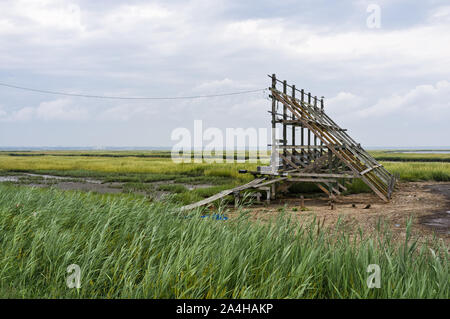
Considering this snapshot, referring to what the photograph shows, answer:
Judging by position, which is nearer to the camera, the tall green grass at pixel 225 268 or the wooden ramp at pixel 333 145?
the tall green grass at pixel 225 268

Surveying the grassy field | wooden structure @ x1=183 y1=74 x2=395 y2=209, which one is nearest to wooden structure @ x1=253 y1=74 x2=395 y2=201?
wooden structure @ x1=183 y1=74 x2=395 y2=209

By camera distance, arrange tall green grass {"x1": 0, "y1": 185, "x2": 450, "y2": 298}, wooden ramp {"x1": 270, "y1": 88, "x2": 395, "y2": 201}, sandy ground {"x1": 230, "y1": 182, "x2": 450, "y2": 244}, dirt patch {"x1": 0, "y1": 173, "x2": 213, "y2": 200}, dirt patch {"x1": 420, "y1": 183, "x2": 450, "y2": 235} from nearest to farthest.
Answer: tall green grass {"x1": 0, "y1": 185, "x2": 450, "y2": 298} < sandy ground {"x1": 230, "y1": 182, "x2": 450, "y2": 244} < dirt patch {"x1": 420, "y1": 183, "x2": 450, "y2": 235} < wooden ramp {"x1": 270, "y1": 88, "x2": 395, "y2": 201} < dirt patch {"x1": 0, "y1": 173, "x2": 213, "y2": 200}

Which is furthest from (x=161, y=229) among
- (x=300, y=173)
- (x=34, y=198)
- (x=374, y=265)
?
(x=300, y=173)

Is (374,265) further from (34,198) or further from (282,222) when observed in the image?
(34,198)

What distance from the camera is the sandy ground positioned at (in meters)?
9.62

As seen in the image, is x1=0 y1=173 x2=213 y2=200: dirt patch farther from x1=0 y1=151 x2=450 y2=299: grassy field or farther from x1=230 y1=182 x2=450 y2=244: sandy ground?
x1=0 y1=151 x2=450 y2=299: grassy field

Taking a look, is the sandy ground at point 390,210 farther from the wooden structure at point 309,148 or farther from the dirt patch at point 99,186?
the dirt patch at point 99,186

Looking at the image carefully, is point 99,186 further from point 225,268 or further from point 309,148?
point 225,268

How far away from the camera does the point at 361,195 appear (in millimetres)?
18062

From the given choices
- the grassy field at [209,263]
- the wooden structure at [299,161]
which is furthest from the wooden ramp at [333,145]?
the grassy field at [209,263]

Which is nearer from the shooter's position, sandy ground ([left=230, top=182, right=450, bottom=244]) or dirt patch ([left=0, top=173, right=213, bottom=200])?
sandy ground ([left=230, top=182, right=450, bottom=244])

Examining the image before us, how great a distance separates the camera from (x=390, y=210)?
12.8m

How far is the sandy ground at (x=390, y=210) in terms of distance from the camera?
379 inches

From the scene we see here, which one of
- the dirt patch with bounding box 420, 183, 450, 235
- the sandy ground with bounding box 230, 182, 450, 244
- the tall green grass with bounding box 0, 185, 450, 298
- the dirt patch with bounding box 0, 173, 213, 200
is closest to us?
the tall green grass with bounding box 0, 185, 450, 298
